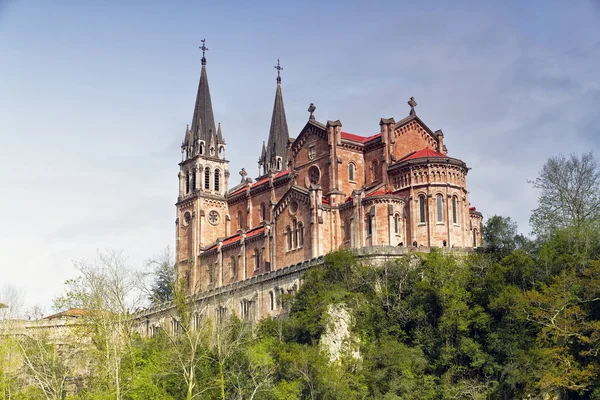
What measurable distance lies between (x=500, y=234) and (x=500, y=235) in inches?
3.7

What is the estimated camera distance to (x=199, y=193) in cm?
9806

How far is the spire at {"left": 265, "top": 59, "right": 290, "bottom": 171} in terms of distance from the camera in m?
115

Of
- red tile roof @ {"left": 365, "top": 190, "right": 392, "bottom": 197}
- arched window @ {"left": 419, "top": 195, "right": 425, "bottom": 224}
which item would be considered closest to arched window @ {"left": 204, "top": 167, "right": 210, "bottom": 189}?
red tile roof @ {"left": 365, "top": 190, "right": 392, "bottom": 197}

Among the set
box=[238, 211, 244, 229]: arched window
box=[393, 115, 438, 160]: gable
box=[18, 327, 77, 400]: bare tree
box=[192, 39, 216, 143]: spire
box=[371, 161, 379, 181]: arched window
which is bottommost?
box=[18, 327, 77, 400]: bare tree

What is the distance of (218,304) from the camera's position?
82.9 metres

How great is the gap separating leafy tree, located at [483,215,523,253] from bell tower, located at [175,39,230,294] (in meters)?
35.1

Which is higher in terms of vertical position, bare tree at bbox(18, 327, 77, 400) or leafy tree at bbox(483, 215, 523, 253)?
leafy tree at bbox(483, 215, 523, 253)

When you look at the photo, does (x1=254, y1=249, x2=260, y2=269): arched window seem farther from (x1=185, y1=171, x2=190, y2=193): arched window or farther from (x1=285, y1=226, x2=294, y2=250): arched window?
(x1=185, y1=171, x2=190, y2=193): arched window

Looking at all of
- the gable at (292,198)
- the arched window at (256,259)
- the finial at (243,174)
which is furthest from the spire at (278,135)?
the gable at (292,198)

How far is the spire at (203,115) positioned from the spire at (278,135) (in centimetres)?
1388

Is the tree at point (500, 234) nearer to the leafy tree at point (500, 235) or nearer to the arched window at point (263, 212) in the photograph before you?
the leafy tree at point (500, 235)

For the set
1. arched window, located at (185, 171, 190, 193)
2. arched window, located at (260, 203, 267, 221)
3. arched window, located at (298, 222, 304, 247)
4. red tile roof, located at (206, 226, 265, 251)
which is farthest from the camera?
arched window, located at (185, 171, 190, 193)

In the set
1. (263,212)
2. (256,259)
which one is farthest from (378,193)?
(263,212)

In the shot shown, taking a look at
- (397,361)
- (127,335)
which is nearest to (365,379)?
(397,361)
